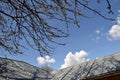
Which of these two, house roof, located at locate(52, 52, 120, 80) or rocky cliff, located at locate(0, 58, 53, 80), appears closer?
house roof, located at locate(52, 52, 120, 80)

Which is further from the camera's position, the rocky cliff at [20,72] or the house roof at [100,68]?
the rocky cliff at [20,72]

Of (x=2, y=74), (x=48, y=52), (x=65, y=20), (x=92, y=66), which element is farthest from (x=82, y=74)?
(x=65, y=20)

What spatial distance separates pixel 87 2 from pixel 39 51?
2.21 meters

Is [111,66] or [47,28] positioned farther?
[111,66]

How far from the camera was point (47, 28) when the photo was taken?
7.13m

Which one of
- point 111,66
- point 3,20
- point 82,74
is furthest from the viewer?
point 82,74

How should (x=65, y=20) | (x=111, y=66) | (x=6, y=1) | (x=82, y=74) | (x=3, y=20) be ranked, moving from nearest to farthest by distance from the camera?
(x=65, y=20), (x=6, y=1), (x=3, y=20), (x=111, y=66), (x=82, y=74)

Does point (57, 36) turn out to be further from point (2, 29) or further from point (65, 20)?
point (2, 29)

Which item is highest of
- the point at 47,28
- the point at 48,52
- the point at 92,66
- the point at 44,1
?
the point at 92,66

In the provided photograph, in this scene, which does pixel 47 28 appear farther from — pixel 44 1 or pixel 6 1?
pixel 6 1

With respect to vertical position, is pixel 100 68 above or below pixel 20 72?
below

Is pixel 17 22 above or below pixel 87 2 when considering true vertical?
above

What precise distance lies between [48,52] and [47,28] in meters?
0.71

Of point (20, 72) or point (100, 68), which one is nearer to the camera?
point (100, 68)
